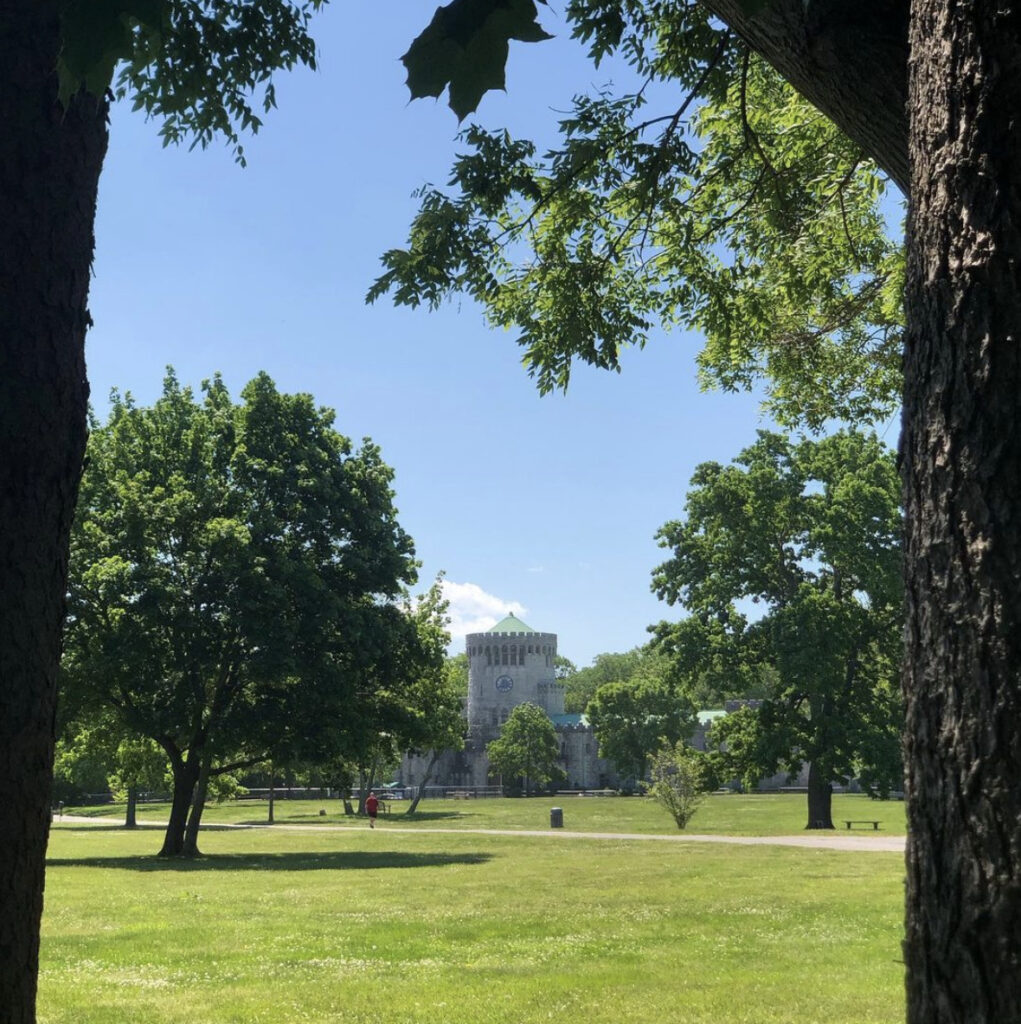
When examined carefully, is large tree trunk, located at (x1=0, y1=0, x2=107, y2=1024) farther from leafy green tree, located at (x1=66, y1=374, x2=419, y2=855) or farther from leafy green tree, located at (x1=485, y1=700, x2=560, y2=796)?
leafy green tree, located at (x1=485, y1=700, x2=560, y2=796)

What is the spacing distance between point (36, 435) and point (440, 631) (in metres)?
30.8

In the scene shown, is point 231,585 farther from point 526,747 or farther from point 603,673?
point 603,673

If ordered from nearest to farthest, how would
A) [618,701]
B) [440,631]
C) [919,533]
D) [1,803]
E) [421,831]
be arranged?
[919,533] < [1,803] < [440,631] < [421,831] < [618,701]

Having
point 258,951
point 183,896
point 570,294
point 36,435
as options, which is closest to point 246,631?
point 183,896

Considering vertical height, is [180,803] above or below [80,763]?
above

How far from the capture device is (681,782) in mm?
36844

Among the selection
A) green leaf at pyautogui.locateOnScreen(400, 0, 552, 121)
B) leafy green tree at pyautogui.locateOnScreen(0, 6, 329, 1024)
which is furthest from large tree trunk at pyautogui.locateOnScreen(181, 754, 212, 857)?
green leaf at pyautogui.locateOnScreen(400, 0, 552, 121)

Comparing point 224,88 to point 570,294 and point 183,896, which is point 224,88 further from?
point 183,896

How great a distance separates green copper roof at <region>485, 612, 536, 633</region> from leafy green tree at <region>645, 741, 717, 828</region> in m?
72.7

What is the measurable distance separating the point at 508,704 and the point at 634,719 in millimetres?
24288

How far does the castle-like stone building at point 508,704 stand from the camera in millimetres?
105062

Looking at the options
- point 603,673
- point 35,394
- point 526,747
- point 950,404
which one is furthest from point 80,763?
point 603,673

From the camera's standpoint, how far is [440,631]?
33.7 meters

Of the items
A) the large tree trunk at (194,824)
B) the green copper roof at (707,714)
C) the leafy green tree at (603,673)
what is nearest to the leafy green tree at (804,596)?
the large tree trunk at (194,824)
